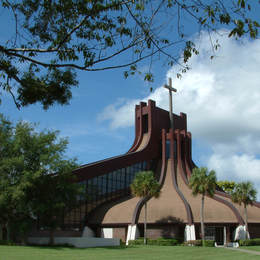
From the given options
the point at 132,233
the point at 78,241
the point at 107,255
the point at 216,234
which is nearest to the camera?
the point at 107,255

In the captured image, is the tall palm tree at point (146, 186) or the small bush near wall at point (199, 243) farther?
the tall palm tree at point (146, 186)

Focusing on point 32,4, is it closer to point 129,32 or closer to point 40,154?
point 129,32

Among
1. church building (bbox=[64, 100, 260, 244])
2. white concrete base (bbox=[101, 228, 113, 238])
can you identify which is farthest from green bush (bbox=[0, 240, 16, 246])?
white concrete base (bbox=[101, 228, 113, 238])

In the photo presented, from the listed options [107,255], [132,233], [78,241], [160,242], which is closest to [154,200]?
[132,233]

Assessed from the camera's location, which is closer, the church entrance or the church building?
the church building

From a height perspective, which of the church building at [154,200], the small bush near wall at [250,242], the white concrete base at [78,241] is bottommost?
the small bush near wall at [250,242]

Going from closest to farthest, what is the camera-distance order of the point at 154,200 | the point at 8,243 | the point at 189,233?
the point at 8,243 < the point at 189,233 < the point at 154,200

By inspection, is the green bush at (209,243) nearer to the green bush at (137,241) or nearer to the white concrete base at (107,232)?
the green bush at (137,241)

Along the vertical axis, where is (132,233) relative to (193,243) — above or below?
above

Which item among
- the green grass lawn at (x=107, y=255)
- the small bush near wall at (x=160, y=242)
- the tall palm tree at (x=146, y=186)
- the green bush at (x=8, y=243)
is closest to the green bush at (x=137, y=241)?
the small bush near wall at (x=160, y=242)

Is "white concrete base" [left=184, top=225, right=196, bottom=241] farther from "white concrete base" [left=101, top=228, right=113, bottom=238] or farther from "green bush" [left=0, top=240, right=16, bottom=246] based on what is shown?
"green bush" [left=0, top=240, right=16, bottom=246]

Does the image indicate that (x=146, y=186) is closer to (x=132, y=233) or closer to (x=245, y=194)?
(x=132, y=233)

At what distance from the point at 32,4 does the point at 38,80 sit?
2.57m

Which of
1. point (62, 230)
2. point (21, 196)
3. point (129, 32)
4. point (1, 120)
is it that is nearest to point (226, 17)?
point (129, 32)
